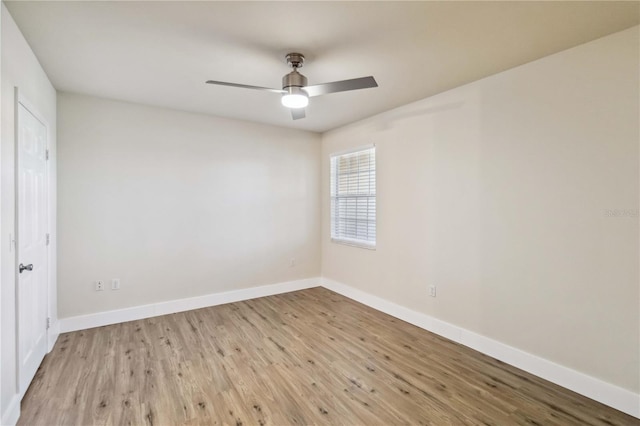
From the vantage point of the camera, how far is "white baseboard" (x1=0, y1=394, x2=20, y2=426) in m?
1.76

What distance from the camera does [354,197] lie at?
452cm

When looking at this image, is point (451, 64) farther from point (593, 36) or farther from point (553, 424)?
point (553, 424)

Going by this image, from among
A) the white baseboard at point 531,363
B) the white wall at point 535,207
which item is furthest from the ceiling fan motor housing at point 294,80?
the white baseboard at point 531,363

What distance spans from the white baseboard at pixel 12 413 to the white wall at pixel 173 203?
1.57 metres

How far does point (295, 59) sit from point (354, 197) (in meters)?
2.47

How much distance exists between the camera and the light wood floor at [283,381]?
2.00 m

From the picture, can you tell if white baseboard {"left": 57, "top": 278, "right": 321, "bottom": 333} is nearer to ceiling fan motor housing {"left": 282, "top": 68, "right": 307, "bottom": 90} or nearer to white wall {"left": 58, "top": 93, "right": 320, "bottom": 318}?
white wall {"left": 58, "top": 93, "right": 320, "bottom": 318}

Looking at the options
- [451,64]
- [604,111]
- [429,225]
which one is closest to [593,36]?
[604,111]

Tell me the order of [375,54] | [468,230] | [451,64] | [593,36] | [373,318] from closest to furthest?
[593,36] < [375,54] < [451,64] < [468,230] < [373,318]

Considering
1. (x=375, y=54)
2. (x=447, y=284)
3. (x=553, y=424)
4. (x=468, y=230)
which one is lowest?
(x=553, y=424)

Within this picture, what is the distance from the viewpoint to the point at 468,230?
9.91 feet

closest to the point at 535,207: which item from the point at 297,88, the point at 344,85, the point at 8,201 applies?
the point at 344,85

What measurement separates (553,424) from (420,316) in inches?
61.5

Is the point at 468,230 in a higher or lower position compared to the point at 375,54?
lower
